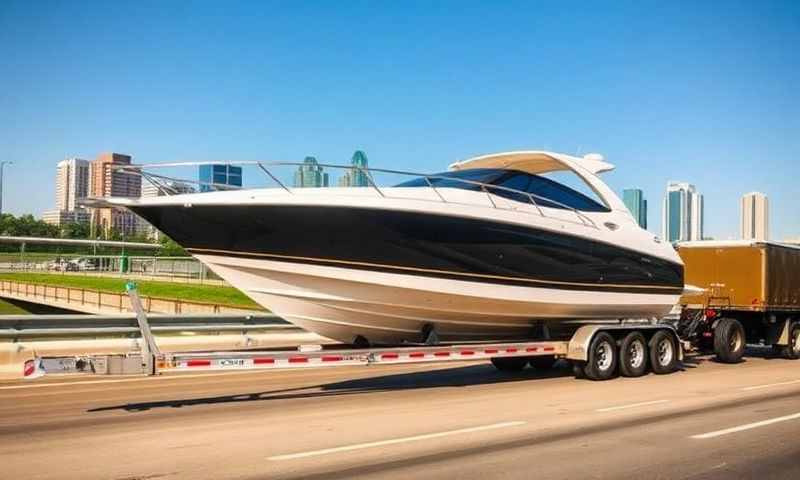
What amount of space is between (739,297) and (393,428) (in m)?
11.6

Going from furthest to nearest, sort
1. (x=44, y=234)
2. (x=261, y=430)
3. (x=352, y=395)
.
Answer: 1. (x=44, y=234)
2. (x=352, y=395)
3. (x=261, y=430)

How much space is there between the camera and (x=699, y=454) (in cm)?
706

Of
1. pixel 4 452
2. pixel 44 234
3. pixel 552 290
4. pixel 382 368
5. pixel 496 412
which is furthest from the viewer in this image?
pixel 44 234

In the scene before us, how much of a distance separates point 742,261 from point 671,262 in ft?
11.8

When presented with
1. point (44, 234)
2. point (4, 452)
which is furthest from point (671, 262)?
point (44, 234)

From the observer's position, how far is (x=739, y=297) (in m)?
16.9

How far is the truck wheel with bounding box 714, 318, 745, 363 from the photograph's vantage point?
16.2m

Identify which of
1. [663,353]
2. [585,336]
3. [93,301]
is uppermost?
[585,336]

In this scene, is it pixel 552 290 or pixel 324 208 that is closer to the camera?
pixel 324 208

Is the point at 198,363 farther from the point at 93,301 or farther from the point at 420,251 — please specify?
the point at 93,301

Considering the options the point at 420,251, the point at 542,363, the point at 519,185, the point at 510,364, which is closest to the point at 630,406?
the point at 420,251

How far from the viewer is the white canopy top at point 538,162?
13438 mm

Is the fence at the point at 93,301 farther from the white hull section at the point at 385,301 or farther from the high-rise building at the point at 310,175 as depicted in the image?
the high-rise building at the point at 310,175

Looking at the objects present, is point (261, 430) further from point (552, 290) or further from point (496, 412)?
point (552, 290)
